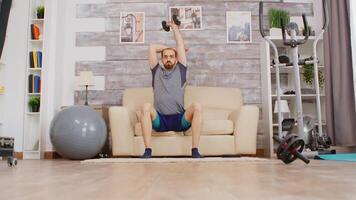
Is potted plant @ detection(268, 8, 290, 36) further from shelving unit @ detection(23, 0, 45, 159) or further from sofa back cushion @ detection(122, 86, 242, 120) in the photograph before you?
shelving unit @ detection(23, 0, 45, 159)

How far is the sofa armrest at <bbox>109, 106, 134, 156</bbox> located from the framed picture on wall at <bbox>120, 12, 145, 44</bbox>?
4.47 feet

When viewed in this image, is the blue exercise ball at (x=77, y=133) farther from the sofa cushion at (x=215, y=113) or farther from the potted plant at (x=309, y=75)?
the potted plant at (x=309, y=75)

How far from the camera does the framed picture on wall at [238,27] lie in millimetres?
4910

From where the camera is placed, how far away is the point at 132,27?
16.3 feet

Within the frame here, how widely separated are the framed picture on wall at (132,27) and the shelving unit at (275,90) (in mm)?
1546

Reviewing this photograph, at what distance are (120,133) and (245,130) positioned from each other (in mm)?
1259

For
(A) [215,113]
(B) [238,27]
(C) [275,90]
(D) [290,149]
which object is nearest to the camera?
(D) [290,149]

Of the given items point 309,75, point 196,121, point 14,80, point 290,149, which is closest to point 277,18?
point 309,75

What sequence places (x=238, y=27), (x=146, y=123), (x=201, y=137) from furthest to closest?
(x=238, y=27), (x=201, y=137), (x=146, y=123)

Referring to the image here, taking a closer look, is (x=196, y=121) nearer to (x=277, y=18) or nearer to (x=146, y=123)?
(x=146, y=123)

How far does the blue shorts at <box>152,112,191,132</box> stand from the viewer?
363 cm

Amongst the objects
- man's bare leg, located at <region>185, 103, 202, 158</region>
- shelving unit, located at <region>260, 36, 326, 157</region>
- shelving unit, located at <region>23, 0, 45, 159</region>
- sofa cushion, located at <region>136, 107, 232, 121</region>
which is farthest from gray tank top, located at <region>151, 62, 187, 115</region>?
shelving unit, located at <region>23, 0, 45, 159</region>

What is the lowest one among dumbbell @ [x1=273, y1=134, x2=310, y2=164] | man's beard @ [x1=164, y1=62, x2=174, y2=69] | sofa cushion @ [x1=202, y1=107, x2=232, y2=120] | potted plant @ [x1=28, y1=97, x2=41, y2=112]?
dumbbell @ [x1=273, y1=134, x2=310, y2=164]

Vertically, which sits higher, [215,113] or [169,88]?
[169,88]
